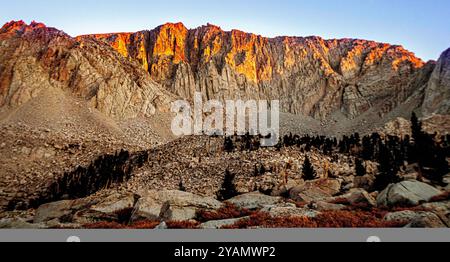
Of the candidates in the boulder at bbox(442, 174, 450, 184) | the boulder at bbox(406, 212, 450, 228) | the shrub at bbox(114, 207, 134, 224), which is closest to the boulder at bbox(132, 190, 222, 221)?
the shrub at bbox(114, 207, 134, 224)

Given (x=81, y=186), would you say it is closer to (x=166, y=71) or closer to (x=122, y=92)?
(x=122, y=92)

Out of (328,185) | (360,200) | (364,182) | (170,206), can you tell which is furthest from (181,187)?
(170,206)

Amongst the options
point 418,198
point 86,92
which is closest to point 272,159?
point 418,198

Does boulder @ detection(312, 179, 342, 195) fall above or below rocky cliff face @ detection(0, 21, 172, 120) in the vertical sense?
below

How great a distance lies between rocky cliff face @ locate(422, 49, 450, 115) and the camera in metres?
72.6

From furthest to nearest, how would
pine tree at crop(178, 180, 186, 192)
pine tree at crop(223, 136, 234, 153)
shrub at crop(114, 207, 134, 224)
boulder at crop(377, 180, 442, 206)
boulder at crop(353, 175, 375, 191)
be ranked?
pine tree at crop(223, 136, 234, 153) < pine tree at crop(178, 180, 186, 192) < boulder at crop(353, 175, 375, 191) < boulder at crop(377, 180, 442, 206) < shrub at crop(114, 207, 134, 224)

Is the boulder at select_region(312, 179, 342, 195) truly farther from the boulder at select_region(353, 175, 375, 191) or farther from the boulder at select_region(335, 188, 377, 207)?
the boulder at select_region(335, 188, 377, 207)

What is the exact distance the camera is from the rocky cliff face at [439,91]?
238 ft

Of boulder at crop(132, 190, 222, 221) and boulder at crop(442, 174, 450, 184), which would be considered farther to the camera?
boulder at crop(442, 174, 450, 184)

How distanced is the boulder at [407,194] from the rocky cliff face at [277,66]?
95.1 m

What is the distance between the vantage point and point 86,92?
80812 millimetres

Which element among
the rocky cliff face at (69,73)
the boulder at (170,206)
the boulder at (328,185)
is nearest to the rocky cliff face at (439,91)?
the boulder at (328,185)

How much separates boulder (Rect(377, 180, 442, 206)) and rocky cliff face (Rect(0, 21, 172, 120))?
71014 millimetres
